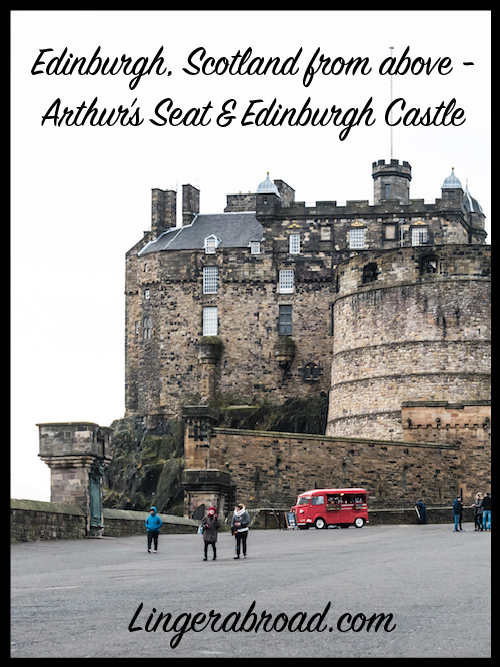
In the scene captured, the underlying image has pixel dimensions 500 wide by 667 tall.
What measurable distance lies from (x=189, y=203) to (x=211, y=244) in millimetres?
4489

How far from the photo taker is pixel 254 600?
12.8 m

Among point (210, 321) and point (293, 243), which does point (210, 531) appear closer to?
point (210, 321)

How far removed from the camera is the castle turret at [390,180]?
56.9 metres

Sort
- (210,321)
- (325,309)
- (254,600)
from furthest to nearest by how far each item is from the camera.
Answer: (210,321), (325,309), (254,600)

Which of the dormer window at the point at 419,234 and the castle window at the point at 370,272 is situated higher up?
the dormer window at the point at 419,234

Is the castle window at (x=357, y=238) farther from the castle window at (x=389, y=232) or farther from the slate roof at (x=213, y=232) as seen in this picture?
the slate roof at (x=213, y=232)

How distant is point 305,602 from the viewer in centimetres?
1276

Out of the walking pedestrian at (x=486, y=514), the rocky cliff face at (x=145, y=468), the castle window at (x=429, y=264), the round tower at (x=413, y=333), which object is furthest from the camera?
the rocky cliff face at (x=145, y=468)

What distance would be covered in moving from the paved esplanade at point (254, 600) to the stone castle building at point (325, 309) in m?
24.0

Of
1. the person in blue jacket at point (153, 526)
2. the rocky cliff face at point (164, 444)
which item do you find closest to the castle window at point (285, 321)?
the rocky cliff face at point (164, 444)

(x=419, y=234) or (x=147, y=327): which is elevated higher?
(x=419, y=234)

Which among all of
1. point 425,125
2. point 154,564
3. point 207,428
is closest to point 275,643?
point 425,125

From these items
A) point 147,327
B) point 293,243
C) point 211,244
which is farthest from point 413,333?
point 147,327

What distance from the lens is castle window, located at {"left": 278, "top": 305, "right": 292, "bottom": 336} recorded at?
5594cm
